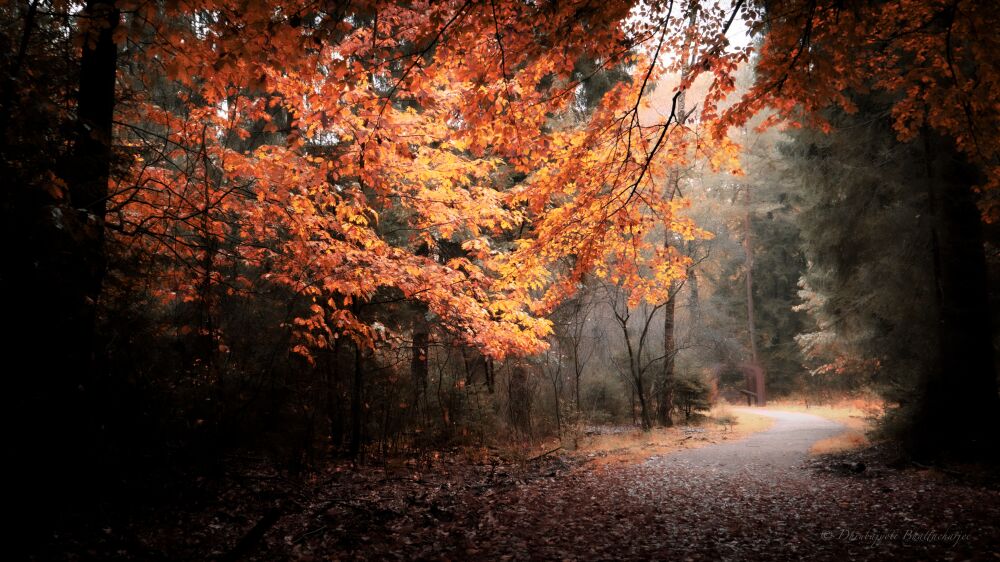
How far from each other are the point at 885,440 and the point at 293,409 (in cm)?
1041

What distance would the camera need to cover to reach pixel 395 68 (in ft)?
32.8

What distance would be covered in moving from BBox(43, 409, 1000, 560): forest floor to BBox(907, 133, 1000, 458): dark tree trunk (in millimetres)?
944

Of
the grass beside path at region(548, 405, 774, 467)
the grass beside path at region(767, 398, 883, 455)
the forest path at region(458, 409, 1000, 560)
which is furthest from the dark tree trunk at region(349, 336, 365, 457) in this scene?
the grass beside path at region(767, 398, 883, 455)

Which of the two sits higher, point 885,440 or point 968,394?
point 968,394

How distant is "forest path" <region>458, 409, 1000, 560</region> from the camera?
439 centimetres

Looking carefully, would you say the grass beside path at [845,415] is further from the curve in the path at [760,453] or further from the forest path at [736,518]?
the forest path at [736,518]

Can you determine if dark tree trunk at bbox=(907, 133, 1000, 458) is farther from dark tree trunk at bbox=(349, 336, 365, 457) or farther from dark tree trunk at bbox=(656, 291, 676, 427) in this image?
dark tree trunk at bbox=(349, 336, 365, 457)

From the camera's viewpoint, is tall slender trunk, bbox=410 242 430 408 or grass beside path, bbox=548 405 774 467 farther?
grass beside path, bbox=548 405 774 467

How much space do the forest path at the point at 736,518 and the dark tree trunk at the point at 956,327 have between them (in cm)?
113

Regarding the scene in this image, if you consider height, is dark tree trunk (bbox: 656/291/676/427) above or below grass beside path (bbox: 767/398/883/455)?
above

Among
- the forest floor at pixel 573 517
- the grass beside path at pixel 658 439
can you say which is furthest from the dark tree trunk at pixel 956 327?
the grass beside path at pixel 658 439

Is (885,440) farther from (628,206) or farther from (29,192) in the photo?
(29,192)

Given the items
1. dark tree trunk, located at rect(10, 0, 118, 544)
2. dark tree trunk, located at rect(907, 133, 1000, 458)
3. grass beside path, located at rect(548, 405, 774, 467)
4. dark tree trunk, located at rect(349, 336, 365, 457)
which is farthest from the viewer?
grass beside path, located at rect(548, 405, 774, 467)

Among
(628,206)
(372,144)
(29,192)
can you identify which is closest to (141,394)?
(29,192)
